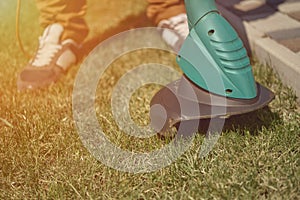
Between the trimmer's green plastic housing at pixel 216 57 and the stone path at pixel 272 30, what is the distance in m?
0.38

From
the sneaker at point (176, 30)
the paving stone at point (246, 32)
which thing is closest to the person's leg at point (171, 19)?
the sneaker at point (176, 30)

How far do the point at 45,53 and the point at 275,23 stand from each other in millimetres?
1156

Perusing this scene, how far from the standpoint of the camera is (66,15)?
2744 millimetres

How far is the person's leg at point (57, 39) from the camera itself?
2506 mm

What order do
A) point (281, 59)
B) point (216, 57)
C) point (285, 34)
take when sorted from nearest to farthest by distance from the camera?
point (216, 57)
point (281, 59)
point (285, 34)

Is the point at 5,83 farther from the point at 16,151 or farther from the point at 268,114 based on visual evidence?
the point at 268,114

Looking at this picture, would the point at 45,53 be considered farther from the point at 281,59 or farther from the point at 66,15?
the point at 281,59

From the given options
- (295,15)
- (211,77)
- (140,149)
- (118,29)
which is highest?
(211,77)

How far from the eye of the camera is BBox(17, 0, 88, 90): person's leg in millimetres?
2506

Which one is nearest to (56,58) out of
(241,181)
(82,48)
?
(82,48)

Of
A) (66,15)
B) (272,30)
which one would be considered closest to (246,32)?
(272,30)

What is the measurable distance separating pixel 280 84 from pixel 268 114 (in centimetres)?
29

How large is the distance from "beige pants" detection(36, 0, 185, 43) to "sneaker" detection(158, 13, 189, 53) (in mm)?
48

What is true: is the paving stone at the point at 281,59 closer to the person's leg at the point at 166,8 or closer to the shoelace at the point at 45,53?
the person's leg at the point at 166,8
